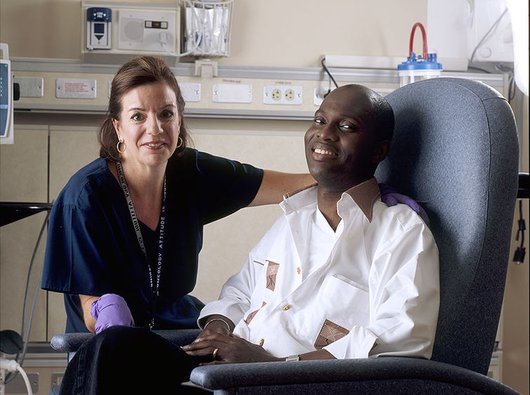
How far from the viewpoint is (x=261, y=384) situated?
135 centimetres

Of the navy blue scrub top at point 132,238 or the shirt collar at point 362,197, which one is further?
the navy blue scrub top at point 132,238

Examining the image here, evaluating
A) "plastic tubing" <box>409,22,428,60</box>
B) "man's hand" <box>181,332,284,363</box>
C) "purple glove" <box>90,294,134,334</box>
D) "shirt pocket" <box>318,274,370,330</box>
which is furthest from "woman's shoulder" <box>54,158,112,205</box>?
"plastic tubing" <box>409,22,428,60</box>

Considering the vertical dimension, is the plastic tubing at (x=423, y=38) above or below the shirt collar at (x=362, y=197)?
above

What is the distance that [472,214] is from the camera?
159 cm

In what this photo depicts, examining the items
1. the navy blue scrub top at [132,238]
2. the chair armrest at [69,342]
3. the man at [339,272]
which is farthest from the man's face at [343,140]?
the chair armrest at [69,342]

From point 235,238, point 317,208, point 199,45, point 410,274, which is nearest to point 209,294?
point 235,238

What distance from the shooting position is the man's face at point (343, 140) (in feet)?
5.92

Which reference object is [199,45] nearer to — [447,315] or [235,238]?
[235,238]

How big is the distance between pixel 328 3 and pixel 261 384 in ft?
7.98

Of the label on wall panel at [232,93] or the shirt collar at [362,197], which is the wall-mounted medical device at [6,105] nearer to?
the label on wall panel at [232,93]

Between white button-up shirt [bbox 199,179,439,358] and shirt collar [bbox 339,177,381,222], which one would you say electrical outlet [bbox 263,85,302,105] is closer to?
white button-up shirt [bbox 199,179,439,358]

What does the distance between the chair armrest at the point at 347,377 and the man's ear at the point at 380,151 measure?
518mm

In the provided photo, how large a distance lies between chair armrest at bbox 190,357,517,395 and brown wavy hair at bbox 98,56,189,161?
0.96 m

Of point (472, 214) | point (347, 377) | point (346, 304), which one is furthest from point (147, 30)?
point (347, 377)
